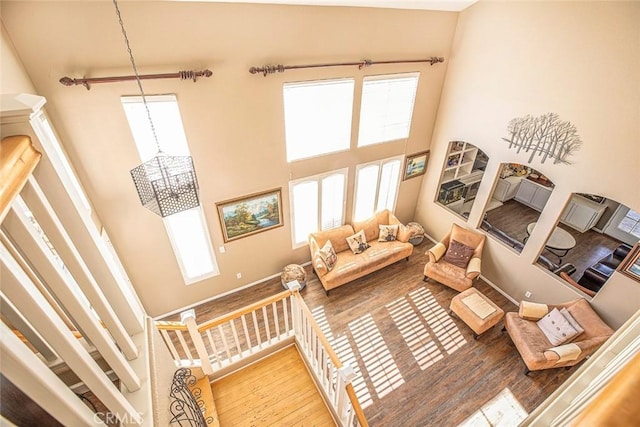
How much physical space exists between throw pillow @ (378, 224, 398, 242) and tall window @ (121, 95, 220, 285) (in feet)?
11.5

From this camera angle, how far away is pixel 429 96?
6.07m

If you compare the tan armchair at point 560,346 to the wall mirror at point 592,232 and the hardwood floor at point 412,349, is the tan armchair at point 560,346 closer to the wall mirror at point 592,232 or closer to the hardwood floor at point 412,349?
the hardwood floor at point 412,349

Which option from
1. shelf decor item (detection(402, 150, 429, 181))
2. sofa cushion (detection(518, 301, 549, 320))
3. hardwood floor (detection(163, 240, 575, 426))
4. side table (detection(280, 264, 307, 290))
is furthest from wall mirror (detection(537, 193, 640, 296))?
side table (detection(280, 264, 307, 290))

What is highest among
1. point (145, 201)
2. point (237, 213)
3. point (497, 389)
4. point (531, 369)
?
point (145, 201)

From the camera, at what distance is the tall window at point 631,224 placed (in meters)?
7.10

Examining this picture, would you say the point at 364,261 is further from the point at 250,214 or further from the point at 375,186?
the point at 250,214

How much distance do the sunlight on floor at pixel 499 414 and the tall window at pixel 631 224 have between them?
5844mm

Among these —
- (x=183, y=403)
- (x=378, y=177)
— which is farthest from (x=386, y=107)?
(x=183, y=403)

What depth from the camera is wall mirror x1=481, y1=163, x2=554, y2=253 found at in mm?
7953

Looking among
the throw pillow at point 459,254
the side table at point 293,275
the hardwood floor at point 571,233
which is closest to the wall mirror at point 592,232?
the hardwood floor at point 571,233

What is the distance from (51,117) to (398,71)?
512 cm

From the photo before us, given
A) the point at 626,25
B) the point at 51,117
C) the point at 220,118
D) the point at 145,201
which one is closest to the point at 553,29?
the point at 626,25

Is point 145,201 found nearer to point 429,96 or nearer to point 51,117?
point 51,117

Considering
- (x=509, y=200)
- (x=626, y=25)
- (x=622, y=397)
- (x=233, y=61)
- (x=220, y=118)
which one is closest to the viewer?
(x=622, y=397)
